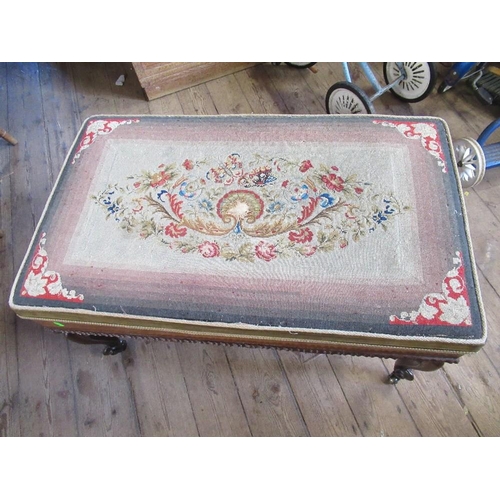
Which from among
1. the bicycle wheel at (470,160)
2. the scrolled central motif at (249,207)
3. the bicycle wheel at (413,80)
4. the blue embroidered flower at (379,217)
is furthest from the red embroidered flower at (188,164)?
the bicycle wheel at (413,80)

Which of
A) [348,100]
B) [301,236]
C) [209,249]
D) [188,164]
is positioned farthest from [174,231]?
[348,100]

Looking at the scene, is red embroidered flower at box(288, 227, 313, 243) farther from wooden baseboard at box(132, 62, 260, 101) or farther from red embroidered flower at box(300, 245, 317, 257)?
wooden baseboard at box(132, 62, 260, 101)

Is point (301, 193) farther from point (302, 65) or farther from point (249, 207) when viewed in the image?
point (302, 65)

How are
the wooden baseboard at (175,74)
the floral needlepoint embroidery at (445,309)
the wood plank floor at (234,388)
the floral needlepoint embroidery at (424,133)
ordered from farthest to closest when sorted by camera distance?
the wooden baseboard at (175,74) → the wood plank floor at (234,388) → the floral needlepoint embroidery at (424,133) → the floral needlepoint embroidery at (445,309)

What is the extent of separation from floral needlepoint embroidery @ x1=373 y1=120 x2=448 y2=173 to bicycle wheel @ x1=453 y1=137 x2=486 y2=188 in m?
0.33

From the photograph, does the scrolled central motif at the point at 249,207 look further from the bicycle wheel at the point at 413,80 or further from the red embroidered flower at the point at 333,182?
the bicycle wheel at the point at 413,80

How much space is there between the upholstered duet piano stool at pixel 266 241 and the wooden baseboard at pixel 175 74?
782 mm

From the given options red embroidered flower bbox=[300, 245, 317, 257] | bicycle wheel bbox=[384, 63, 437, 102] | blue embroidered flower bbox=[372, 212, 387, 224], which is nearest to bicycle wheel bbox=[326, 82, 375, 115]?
bicycle wheel bbox=[384, 63, 437, 102]

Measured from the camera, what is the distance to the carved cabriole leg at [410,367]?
1.04m

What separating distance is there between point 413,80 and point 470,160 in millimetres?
487

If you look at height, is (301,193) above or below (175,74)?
above

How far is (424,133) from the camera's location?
1175 mm

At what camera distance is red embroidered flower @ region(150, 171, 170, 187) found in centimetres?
117

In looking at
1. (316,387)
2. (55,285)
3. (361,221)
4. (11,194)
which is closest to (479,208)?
(361,221)
